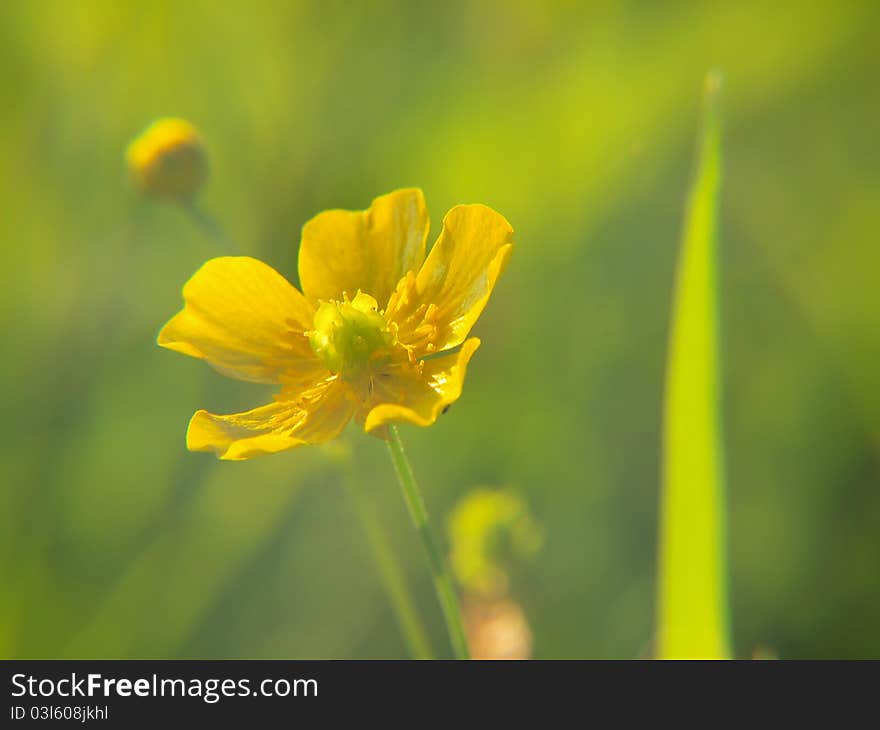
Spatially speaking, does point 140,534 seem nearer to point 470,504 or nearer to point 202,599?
point 202,599

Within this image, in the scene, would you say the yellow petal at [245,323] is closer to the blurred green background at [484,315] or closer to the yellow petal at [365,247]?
the yellow petal at [365,247]

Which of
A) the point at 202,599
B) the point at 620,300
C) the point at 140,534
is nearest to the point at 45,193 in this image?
the point at 140,534

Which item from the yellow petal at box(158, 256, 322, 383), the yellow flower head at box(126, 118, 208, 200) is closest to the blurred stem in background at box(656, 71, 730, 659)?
the yellow petal at box(158, 256, 322, 383)

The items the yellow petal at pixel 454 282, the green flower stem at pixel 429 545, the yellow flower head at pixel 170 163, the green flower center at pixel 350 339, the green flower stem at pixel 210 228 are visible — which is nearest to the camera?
the green flower stem at pixel 429 545

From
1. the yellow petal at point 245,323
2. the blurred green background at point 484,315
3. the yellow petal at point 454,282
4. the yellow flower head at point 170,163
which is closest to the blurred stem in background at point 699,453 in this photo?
the yellow petal at point 454,282

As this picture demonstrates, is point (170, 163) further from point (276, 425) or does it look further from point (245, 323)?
point (276, 425)
